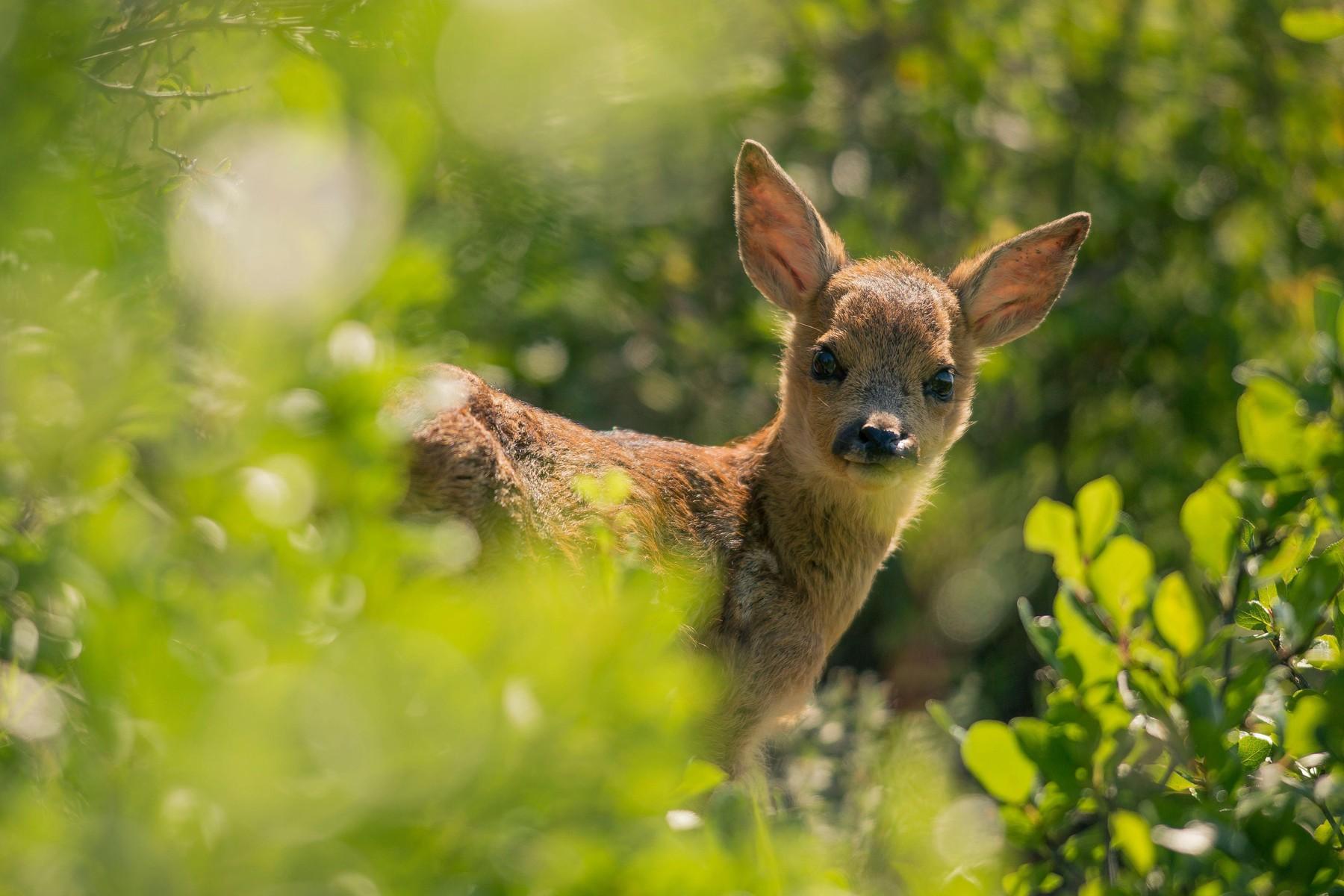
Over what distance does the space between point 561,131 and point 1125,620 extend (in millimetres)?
3094

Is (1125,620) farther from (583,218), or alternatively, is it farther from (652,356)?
(652,356)

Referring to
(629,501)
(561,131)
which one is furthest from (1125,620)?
(561,131)

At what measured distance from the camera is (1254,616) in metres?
2.82

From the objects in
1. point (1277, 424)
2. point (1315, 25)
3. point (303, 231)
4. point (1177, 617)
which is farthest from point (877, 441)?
point (303, 231)

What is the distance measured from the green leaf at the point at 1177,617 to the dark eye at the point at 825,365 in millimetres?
2892

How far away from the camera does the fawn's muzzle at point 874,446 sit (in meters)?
4.86

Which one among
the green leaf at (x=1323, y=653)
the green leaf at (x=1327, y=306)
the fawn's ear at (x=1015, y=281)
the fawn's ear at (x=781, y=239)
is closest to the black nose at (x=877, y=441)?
the fawn's ear at (x=781, y=239)

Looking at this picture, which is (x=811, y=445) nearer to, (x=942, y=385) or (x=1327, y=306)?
(x=942, y=385)

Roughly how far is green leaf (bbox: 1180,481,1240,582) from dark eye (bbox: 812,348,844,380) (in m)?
2.73

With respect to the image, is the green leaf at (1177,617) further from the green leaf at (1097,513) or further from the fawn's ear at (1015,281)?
the fawn's ear at (1015,281)

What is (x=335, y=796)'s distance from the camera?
1.31 meters

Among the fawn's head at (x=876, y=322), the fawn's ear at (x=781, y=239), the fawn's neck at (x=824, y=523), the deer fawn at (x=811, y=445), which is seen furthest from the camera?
the fawn's ear at (x=781, y=239)

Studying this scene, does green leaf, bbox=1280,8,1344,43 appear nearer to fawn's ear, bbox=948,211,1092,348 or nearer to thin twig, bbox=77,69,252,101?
fawn's ear, bbox=948,211,1092,348

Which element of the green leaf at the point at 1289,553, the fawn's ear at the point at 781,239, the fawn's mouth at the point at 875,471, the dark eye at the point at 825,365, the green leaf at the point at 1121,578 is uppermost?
the green leaf at the point at 1121,578
